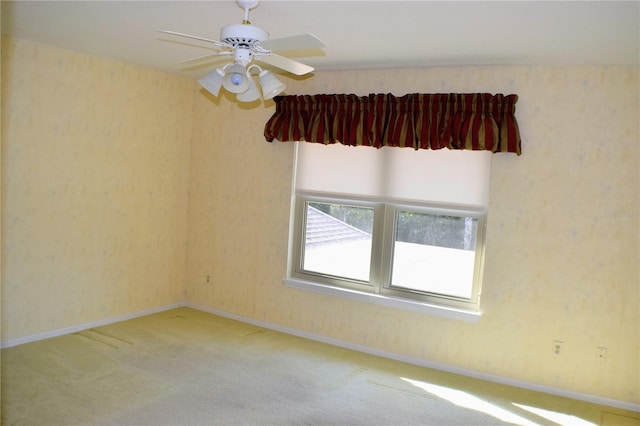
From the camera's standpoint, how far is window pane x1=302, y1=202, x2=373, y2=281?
15.0 feet

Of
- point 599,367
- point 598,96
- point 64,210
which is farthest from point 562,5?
point 64,210

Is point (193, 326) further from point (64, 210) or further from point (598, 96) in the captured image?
point (598, 96)

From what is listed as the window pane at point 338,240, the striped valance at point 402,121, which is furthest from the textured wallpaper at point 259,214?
the window pane at point 338,240

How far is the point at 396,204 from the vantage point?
439 cm

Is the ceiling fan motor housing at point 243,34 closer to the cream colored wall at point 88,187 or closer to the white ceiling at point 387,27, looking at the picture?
the white ceiling at point 387,27

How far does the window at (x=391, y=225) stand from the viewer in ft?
13.5

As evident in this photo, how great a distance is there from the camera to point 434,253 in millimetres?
4277

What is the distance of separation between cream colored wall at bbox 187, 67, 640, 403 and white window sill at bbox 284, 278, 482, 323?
2.8 inches

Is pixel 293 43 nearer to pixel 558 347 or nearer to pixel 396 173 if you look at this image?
pixel 396 173

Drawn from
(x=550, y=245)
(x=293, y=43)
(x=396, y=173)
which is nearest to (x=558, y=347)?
(x=550, y=245)

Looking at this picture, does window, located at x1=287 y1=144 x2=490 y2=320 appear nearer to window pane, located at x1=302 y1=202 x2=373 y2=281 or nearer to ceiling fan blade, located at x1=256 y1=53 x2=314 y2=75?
window pane, located at x1=302 y1=202 x2=373 y2=281

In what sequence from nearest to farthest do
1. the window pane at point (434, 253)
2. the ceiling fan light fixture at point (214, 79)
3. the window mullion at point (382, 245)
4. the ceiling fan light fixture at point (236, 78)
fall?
1. the ceiling fan light fixture at point (236, 78)
2. the ceiling fan light fixture at point (214, 79)
3. the window pane at point (434, 253)
4. the window mullion at point (382, 245)

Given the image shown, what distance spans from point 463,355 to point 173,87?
3.70m

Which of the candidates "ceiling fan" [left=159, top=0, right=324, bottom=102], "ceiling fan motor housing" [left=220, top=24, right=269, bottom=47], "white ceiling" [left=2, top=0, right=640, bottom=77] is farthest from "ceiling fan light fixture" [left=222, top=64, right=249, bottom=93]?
"white ceiling" [left=2, top=0, right=640, bottom=77]
